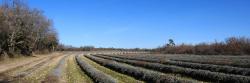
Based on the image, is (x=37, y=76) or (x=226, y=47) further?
(x=226, y=47)

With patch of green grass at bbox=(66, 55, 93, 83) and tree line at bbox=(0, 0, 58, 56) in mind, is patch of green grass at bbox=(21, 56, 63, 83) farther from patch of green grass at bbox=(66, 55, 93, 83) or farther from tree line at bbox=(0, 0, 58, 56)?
tree line at bbox=(0, 0, 58, 56)

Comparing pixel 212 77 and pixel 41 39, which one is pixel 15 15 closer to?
pixel 41 39

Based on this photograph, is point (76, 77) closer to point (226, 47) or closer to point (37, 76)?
point (37, 76)

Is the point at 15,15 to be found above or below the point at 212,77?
above

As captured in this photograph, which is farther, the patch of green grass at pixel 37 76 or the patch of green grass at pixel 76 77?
the patch of green grass at pixel 37 76

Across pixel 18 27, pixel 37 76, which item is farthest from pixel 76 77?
pixel 18 27

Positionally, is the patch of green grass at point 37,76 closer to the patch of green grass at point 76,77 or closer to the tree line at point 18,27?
the patch of green grass at point 76,77

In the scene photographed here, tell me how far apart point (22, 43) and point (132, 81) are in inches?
2069

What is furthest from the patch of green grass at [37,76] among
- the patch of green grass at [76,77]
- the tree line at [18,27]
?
the tree line at [18,27]

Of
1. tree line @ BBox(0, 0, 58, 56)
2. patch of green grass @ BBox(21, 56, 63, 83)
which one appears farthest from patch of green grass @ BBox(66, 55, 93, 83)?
tree line @ BBox(0, 0, 58, 56)

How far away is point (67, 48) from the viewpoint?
17225 cm

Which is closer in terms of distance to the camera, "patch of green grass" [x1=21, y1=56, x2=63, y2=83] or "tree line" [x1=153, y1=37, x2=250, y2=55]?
"patch of green grass" [x1=21, y1=56, x2=63, y2=83]

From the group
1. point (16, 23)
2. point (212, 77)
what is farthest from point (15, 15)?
point (212, 77)

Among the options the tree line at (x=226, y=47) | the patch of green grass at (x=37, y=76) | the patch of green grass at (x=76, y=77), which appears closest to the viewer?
the patch of green grass at (x=76, y=77)
